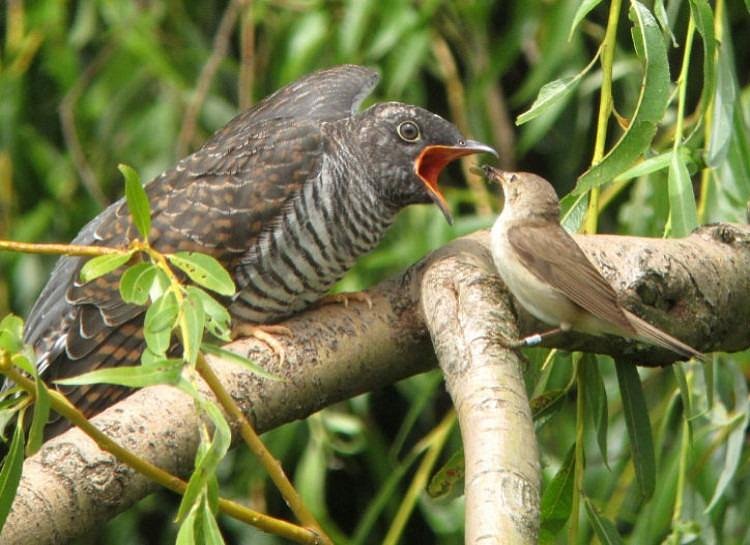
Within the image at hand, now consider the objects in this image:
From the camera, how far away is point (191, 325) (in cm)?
152

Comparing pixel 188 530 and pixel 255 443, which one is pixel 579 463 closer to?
pixel 255 443

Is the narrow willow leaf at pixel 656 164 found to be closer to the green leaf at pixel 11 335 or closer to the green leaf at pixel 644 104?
the green leaf at pixel 644 104

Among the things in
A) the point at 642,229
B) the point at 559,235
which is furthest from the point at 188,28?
the point at 559,235

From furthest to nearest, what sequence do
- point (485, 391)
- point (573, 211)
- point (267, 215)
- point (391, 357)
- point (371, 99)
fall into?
point (371, 99), point (267, 215), point (573, 211), point (391, 357), point (485, 391)

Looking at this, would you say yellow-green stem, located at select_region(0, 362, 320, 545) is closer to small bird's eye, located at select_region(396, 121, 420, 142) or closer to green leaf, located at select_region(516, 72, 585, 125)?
green leaf, located at select_region(516, 72, 585, 125)

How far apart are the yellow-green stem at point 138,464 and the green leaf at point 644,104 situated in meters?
0.76

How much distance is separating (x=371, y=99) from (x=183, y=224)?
4.91ft

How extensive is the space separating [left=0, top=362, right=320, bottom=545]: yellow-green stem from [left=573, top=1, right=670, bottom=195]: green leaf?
0.76 metres

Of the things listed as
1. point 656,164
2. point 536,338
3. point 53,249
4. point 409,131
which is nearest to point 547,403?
point 536,338

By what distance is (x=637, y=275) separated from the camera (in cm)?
238

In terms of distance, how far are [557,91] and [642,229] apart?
1.41 metres

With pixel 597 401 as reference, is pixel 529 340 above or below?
above

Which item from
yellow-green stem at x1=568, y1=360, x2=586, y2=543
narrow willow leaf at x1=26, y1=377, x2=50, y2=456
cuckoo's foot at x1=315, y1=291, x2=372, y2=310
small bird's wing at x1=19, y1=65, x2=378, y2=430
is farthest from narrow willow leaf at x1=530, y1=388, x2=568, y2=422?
narrow willow leaf at x1=26, y1=377, x2=50, y2=456

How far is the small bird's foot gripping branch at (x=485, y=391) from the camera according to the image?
1.58m
